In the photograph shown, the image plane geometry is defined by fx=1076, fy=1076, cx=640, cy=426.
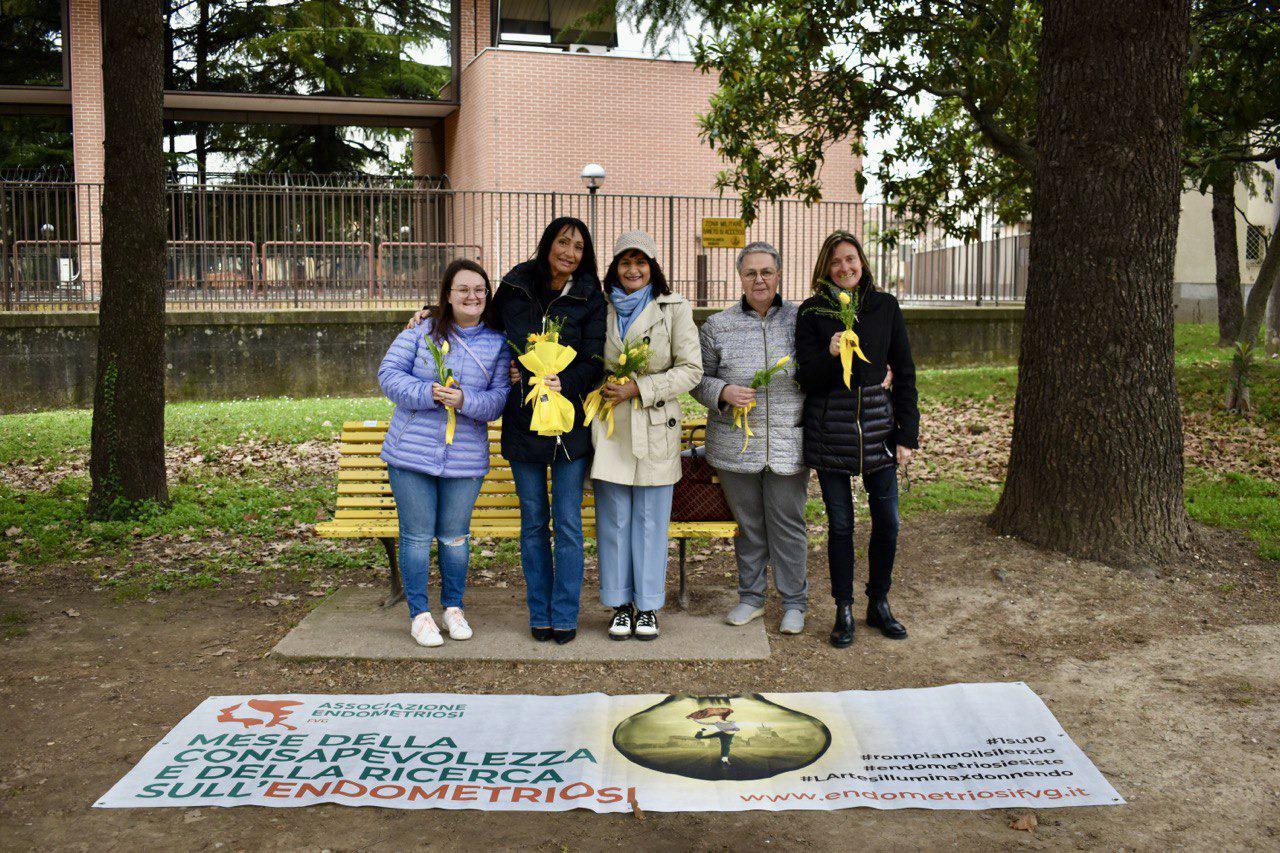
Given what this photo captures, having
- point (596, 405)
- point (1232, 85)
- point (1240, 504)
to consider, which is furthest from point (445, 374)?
point (1232, 85)

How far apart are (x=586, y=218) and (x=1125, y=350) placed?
12.5 metres

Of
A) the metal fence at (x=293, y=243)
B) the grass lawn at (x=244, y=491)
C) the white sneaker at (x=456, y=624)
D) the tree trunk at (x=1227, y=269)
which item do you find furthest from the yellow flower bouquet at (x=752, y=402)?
the tree trunk at (x=1227, y=269)

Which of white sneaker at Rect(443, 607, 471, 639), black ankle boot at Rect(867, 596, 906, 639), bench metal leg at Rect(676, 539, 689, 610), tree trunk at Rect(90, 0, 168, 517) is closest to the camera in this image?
white sneaker at Rect(443, 607, 471, 639)

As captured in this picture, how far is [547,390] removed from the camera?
4664mm

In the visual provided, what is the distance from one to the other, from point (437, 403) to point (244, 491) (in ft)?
14.2

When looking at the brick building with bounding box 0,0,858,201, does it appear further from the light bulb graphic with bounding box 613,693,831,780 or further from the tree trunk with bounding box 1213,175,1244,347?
the light bulb graphic with bounding box 613,693,831,780

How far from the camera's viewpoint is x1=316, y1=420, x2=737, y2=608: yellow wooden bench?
5520 millimetres

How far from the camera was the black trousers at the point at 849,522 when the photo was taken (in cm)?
499

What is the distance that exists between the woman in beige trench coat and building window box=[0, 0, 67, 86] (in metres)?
20.8

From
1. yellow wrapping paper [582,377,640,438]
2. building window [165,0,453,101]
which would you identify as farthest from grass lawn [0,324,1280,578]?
building window [165,0,453,101]

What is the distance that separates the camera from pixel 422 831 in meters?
3.43

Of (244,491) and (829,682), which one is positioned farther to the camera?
(244,491)

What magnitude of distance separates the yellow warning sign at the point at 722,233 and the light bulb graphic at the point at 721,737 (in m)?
11.8

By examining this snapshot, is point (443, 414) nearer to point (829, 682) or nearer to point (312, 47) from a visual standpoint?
point (829, 682)
